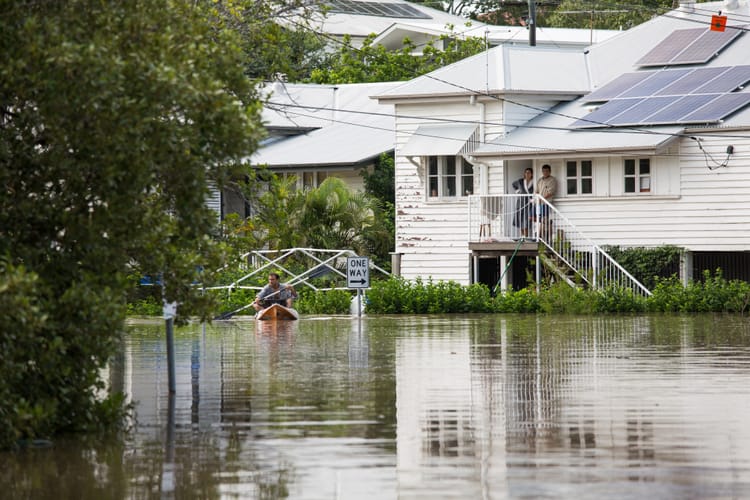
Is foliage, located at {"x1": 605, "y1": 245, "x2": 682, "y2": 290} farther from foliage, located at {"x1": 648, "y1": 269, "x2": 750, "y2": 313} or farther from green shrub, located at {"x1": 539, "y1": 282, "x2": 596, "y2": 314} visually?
green shrub, located at {"x1": 539, "y1": 282, "x2": 596, "y2": 314}

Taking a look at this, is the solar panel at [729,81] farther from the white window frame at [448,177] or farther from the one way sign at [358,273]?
the one way sign at [358,273]

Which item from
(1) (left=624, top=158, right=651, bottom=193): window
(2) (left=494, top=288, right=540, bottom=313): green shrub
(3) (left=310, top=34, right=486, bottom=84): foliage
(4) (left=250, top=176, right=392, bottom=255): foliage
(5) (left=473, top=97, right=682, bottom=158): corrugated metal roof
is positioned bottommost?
(2) (left=494, top=288, right=540, bottom=313): green shrub

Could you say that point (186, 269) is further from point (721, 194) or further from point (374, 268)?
point (374, 268)

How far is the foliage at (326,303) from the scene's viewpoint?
37125 millimetres

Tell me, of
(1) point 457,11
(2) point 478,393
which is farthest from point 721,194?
(1) point 457,11

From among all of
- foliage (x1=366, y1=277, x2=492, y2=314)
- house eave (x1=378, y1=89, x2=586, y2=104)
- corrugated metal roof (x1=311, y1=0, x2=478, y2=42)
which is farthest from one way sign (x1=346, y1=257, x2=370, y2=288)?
corrugated metal roof (x1=311, y1=0, x2=478, y2=42)

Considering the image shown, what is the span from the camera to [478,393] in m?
16.2

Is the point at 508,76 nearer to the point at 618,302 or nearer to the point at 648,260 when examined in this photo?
the point at 648,260

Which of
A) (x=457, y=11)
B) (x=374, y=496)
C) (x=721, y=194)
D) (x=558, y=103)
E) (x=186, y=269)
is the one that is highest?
(x=457, y=11)

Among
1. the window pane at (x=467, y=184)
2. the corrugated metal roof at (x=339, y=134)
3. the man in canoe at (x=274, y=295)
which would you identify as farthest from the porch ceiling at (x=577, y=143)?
the man in canoe at (x=274, y=295)

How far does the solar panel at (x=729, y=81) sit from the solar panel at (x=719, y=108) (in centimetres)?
48

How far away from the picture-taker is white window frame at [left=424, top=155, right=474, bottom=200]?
42.3 metres

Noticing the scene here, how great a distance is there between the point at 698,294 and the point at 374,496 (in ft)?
88.3

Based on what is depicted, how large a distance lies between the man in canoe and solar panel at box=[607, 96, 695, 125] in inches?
416
